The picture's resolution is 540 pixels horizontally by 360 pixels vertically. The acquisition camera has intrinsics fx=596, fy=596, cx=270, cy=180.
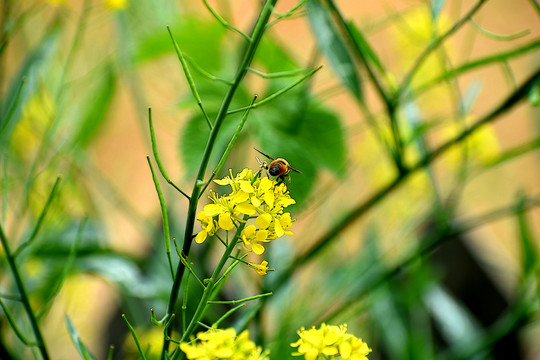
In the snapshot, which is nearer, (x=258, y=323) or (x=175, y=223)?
(x=258, y=323)

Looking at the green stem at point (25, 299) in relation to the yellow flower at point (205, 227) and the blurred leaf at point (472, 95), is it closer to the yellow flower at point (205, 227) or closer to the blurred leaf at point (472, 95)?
the yellow flower at point (205, 227)

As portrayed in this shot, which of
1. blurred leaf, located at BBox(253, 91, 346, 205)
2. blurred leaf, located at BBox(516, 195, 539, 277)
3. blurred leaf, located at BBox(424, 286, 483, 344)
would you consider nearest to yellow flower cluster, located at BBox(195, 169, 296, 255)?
blurred leaf, located at BBox(253, 91, 346, 205)

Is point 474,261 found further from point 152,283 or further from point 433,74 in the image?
point 152,283

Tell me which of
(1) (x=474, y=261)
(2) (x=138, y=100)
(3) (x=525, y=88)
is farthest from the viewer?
(1) (x=474, y=261)

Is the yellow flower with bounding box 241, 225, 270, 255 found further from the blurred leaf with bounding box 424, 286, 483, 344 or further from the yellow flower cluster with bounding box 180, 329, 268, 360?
the blurred leaf with bounding box 424, 286, 483, 344

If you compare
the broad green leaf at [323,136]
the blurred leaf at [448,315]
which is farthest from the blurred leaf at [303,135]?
the blurred leaf at [448,315]

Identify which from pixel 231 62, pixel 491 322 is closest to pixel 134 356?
pixel 231 62
